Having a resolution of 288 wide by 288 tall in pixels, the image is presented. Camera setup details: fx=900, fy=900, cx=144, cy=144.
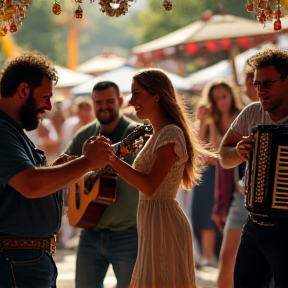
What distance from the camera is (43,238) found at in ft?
17.1

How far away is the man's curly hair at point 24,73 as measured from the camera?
5301 mm

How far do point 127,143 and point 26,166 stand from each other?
150 centimetres

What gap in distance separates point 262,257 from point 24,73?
1.89 metres

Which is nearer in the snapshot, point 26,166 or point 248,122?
point 26,166

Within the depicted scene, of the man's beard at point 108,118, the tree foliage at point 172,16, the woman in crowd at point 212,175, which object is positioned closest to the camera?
the man's beard at point 108,118

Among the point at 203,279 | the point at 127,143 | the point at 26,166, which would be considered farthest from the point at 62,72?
the point at 26,166

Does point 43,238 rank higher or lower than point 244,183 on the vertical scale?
lower

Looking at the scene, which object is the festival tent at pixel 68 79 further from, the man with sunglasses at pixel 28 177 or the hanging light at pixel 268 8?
the man with sunglasses at pixel 28 177

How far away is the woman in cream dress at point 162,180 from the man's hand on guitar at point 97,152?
0.19 m

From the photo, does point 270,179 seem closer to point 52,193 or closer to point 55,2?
point 52,193

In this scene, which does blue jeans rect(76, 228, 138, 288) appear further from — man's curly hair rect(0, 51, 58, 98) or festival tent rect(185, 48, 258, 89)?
festival tent rect(185, 48, 258, 89)

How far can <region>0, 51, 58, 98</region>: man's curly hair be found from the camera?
530 cm

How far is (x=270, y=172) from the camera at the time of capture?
5.57 m

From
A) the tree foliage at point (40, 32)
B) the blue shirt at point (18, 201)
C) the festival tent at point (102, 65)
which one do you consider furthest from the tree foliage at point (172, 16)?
the blue shirt at point (18, 201)
